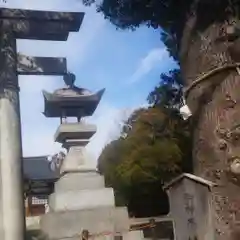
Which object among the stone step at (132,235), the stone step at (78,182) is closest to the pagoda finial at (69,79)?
the stone step at (78,182)

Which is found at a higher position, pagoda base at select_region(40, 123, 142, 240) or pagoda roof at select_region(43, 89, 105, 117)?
pagoda roof at select_region(43, 89, 105, 117)

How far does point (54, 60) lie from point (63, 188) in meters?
2.81

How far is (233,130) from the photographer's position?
14.5ft

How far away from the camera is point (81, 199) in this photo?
991cm

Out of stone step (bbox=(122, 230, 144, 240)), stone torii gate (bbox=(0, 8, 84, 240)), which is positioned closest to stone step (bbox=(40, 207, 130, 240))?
stone step (bbox=(122, 230, 144, 240))

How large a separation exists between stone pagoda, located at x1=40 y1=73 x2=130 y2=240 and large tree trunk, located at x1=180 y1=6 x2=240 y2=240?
5.05 meters

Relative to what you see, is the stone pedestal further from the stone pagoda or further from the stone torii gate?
the stone torii gate

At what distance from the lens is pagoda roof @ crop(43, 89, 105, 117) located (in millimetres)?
10531

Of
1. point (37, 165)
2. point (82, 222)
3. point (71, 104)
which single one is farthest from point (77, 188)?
point (37, 165)

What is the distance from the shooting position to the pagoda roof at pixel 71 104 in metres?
10.5

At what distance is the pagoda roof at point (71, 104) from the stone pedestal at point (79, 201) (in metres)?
0.40

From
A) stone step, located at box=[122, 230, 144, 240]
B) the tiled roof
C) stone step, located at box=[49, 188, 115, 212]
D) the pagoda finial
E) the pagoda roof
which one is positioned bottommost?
stone step, located at box=[122, 230, 144, 240]

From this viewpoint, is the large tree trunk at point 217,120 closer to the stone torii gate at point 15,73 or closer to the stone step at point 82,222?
the stone torii gate at point 15,73

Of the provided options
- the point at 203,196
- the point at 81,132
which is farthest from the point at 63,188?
the point at 203,196
